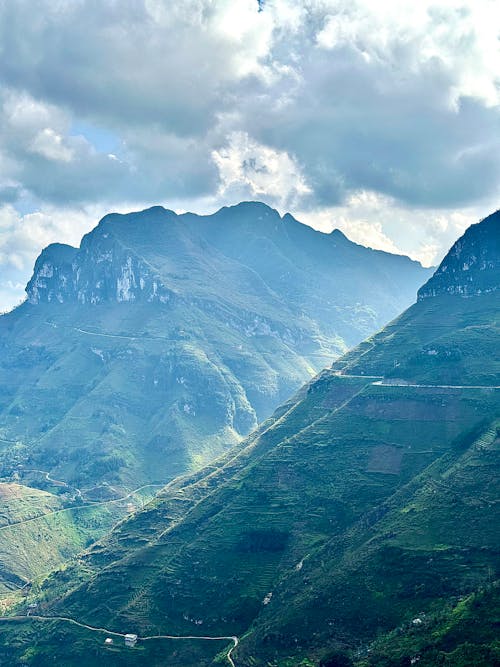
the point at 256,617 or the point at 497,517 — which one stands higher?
the point at 497,517

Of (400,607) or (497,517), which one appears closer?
(400,607)

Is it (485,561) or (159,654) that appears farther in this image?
(159,654)

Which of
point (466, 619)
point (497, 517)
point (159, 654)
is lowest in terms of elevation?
point (159, 654)

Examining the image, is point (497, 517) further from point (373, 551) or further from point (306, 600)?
point (306, 600)

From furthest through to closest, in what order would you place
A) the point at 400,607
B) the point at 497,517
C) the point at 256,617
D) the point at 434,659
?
the point at 256,617 → the point at 497,517 → the point at 400,607 → the point at 434,659

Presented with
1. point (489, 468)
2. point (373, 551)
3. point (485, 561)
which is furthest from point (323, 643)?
point (489, 468)

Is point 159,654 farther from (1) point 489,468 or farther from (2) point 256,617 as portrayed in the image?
(1) point 489,468

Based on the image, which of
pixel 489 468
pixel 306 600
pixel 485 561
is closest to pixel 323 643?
pixel 306 600

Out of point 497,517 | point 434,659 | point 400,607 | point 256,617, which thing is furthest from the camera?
point 256,617

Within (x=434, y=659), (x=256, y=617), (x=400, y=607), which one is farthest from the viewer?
(x=256, y=617)
